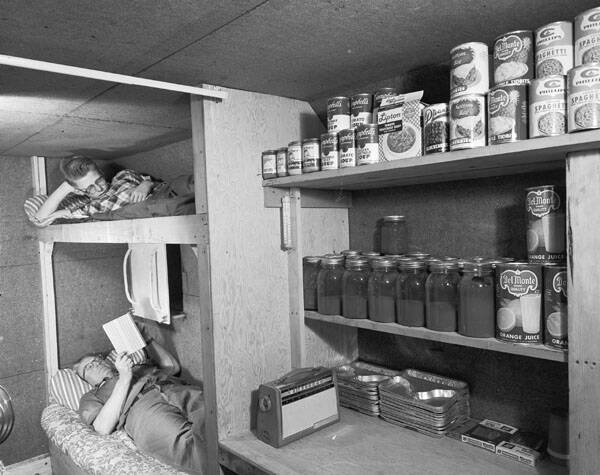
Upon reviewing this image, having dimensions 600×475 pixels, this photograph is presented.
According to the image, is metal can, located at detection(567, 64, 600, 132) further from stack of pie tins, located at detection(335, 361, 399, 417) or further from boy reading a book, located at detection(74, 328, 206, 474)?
boy reading a book, located at detection(74, 328, 206, 474)

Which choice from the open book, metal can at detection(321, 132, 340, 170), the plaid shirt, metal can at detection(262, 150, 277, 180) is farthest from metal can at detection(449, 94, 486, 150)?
the open book

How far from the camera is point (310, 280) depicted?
1.68 meters

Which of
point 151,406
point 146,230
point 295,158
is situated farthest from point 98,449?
point 295,158

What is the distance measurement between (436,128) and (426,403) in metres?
0.84

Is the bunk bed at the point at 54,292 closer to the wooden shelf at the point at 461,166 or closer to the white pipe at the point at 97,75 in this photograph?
the white pipe at the point at 97,75

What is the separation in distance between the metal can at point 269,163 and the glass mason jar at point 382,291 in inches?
17.8

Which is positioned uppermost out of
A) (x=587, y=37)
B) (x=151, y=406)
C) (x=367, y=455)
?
(x=587, y=37)

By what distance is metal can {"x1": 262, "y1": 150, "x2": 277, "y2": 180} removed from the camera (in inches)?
62.4

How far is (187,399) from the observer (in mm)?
2328

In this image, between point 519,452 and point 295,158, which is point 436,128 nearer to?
point 295,158

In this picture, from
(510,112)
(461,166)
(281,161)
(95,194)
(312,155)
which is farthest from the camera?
(95,194)

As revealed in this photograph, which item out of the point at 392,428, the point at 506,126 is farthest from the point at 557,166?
the point at 392,428

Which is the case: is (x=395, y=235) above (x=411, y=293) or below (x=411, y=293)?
above

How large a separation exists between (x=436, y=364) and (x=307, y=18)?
47.0 inches
